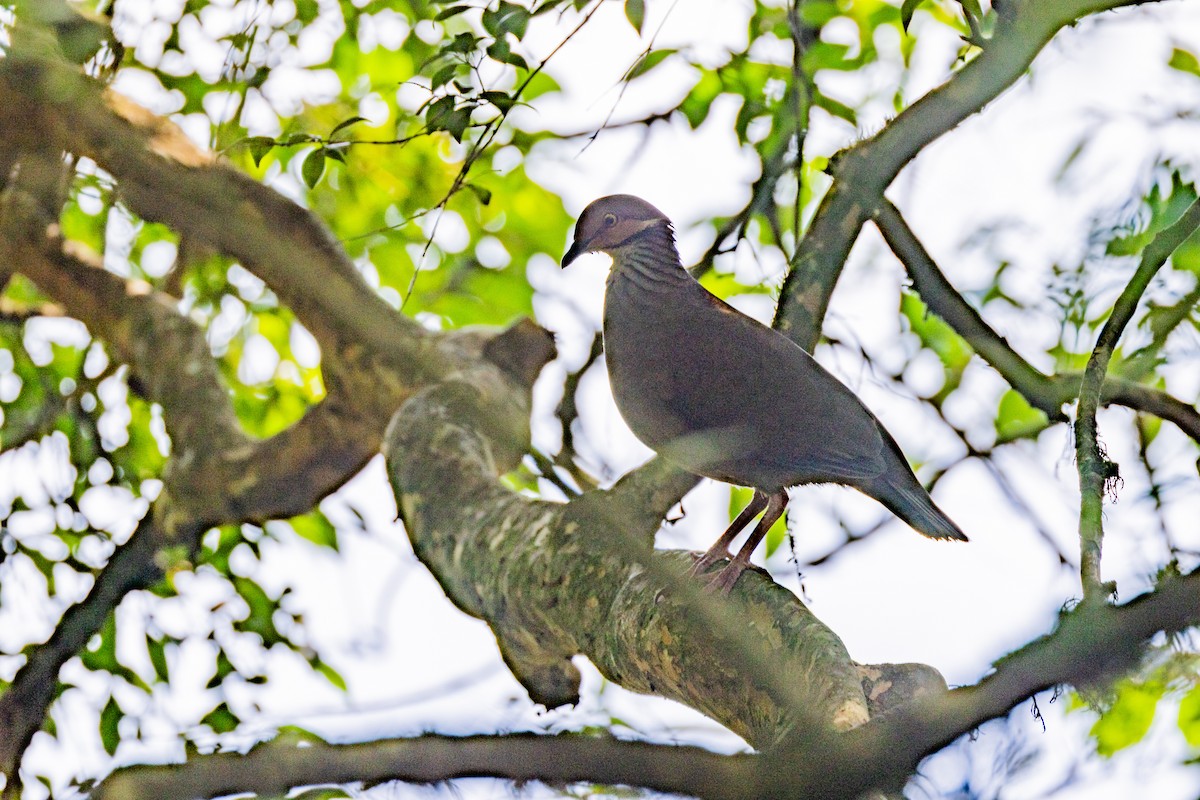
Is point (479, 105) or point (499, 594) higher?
point (479, 105)

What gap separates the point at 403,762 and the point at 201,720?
3159 mm

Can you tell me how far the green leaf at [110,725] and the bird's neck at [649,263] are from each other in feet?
7.67

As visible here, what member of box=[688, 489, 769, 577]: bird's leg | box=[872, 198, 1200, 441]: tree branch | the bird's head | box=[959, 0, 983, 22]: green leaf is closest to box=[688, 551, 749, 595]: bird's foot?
box=[688, 489, 769, 577]: bird's leg

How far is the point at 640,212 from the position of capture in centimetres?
353

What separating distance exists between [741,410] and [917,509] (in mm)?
608

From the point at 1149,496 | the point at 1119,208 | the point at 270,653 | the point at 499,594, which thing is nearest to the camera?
the point at 1149,496

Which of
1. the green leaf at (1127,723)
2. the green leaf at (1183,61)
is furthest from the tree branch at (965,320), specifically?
the green leaf at (1183,61)

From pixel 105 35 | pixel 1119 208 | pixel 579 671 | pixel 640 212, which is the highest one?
pixel 105 35

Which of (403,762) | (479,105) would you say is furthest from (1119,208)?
(403,762)

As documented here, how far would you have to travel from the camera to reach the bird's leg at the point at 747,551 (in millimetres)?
2709

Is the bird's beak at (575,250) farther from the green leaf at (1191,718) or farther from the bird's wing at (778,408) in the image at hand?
the green leaf at (1191,718)

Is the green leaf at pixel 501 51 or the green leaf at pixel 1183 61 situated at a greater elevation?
the green leaf at pixel 1183 61

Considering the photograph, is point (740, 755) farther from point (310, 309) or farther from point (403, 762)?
point (310, 309)

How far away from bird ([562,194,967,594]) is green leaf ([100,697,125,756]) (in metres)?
2.25
